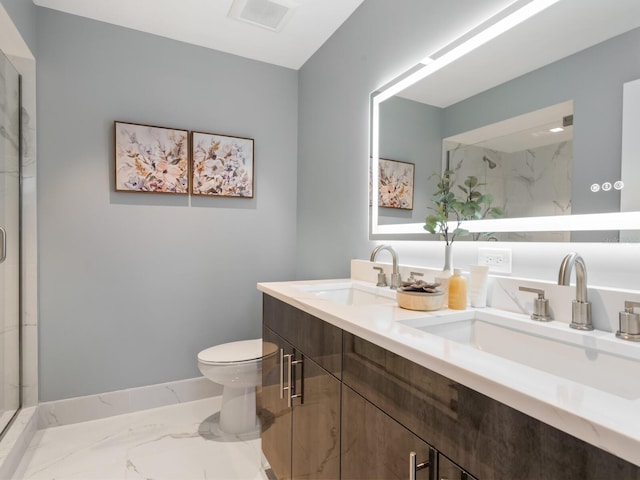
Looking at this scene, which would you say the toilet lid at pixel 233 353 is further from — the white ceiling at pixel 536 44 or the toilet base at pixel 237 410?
the white ceiling at pixel 536 44

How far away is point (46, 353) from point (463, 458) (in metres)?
2.31

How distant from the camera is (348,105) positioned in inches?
80.5

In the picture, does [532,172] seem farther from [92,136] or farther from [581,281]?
[92,136]

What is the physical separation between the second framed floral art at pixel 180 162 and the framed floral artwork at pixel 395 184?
1.09m

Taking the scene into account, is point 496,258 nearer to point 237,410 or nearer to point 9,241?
point 237,410

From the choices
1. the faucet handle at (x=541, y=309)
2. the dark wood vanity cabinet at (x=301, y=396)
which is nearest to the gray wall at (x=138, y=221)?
the dark wood vanity cabinet at (x=301, y=396)

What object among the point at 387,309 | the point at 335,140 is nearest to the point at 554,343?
the point at 387,309

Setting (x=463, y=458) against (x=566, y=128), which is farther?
(x=566, y=128)

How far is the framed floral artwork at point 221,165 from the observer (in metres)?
2.33

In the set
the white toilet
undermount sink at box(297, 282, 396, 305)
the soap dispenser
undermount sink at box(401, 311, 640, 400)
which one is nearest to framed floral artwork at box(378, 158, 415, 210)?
undermount sink at box(297, 282, 396, 305)

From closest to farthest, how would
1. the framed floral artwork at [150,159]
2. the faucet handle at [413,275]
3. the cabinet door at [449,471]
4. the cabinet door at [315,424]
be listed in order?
the cabinet door at [449,471]
the cabinet door at [315,424]
the faucet handle at [413,275]
the framed floral artwork at [150,159]

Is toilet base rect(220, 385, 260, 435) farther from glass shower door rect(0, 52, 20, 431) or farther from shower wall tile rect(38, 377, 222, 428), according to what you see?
glass shower door rect(0, 52, 20, 431)

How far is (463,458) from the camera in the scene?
605mm

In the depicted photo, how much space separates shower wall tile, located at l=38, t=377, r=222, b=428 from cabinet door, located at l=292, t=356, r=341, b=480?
130cm
